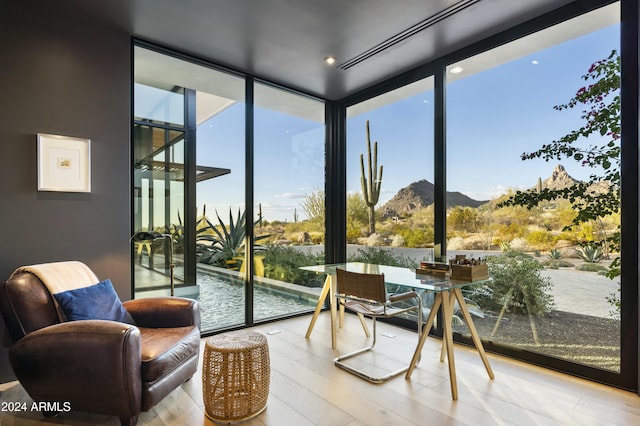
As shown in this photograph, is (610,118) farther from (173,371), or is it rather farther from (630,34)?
(173,371)

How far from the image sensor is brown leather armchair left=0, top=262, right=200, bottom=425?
6.23 feet

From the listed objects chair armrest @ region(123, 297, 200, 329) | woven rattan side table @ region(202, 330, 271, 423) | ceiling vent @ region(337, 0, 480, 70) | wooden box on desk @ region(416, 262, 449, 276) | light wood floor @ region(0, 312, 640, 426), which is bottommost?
light wood floor @ region(0, 312, 640, 426)

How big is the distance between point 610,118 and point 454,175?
1267 mm

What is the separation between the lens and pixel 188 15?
9.23 ft

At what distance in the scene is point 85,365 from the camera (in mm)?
1904

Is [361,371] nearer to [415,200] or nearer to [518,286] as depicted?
[518,286]

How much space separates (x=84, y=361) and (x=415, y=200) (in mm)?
3213

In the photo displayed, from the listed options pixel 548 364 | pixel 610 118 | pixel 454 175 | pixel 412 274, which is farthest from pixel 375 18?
pixel 548 364

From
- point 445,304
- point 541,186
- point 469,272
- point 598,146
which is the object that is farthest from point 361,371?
point 598,146

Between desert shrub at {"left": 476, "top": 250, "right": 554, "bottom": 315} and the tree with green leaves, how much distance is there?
449mm

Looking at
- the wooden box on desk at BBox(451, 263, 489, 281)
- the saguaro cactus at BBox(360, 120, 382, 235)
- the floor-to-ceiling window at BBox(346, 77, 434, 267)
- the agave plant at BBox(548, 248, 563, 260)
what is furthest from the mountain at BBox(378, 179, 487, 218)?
the wooden box on desk at BBox(451, 263, 489, 281)

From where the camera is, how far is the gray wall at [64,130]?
8.49 ft

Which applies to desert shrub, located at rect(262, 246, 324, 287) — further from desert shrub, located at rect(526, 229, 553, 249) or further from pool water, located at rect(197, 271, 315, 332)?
desert shrub, located at rect(526, 229, 553, 249)

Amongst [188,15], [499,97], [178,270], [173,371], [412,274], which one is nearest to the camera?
[173,371]
